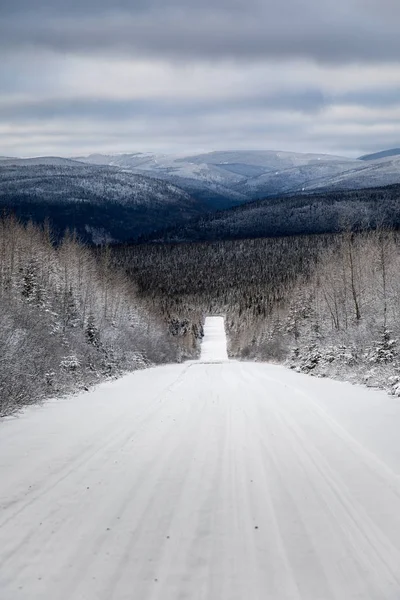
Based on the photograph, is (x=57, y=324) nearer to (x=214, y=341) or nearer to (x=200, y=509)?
(x=200, y=509)

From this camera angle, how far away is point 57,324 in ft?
112

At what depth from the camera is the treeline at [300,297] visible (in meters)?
26.8

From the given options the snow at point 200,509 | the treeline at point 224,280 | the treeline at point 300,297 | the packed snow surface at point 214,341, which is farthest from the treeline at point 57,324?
the treeline at point 224,280

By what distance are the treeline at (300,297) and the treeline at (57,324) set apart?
11103 mm

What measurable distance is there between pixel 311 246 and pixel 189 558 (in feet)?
608

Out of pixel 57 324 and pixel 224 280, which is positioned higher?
pixel 57 324

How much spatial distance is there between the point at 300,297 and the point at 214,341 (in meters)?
49.2

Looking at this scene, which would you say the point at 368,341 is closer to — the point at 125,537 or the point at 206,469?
the point at 206,469

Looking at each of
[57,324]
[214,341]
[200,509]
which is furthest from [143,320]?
[200,509]

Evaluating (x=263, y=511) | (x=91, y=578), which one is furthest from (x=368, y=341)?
(x=91, y=578)

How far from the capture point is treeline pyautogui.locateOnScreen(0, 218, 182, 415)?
16250 mm

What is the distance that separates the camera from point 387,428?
424 inches

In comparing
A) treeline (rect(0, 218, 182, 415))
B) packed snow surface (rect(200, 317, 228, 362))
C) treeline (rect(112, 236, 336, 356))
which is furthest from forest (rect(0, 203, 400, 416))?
packed snow surface (rect(200, 317, 228, 362))

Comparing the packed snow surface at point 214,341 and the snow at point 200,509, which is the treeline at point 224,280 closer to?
the packed snow surface at point 214,341
